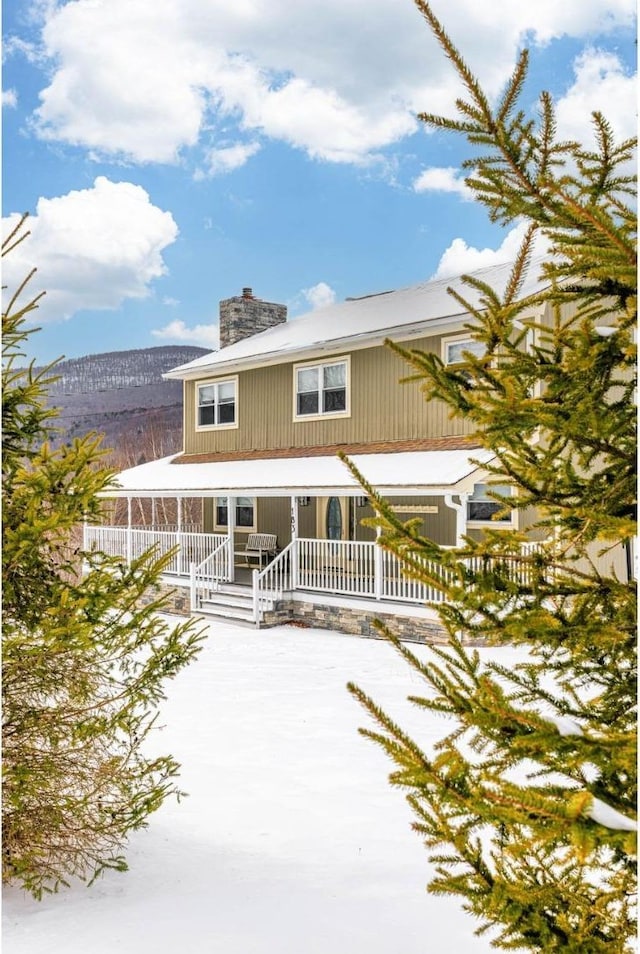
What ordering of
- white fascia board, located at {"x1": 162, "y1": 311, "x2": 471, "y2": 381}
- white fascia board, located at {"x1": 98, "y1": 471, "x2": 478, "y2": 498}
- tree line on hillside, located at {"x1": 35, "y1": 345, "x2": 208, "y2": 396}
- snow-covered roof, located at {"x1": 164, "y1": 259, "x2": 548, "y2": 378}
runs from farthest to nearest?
tree line on hillside, located at {"x1": 35, "y1": 345, "x2": 208, "y2": 396} → snow-covered roof, located at {"x1": 164, "y1": 259, "x2": 548, "y2": 378} → white fascia board, located at {"x1": 162, "y1": 311, "x2": 471, "y2": 381} → white fascia board, located at {"x1": 98, "y1": 471, "x2": 478, "y2": 498}

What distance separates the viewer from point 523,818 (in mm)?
2080

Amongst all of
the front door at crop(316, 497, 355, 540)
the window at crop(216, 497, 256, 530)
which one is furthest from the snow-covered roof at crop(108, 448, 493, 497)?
the window at crop(216, 497, 256, 530)

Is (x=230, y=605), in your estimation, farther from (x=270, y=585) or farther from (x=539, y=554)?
(x=539, y=554)

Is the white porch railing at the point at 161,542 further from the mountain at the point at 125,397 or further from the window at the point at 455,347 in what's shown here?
the mountain at the point at 125,397

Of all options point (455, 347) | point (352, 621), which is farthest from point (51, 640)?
point (455, 347)

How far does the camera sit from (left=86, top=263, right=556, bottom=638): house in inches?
604

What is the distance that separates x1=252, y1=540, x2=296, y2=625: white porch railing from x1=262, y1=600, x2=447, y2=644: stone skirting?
0.64ft

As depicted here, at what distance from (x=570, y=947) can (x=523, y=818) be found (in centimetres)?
87

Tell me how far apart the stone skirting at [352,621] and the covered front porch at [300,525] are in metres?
0.23

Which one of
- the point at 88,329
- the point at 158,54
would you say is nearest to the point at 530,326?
the point at 158,54

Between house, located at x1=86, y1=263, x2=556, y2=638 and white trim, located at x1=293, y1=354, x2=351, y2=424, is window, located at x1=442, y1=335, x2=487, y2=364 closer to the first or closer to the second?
house, located at x1=86, y1=263, x2=556, y2=638

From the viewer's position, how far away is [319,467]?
17.2 meters

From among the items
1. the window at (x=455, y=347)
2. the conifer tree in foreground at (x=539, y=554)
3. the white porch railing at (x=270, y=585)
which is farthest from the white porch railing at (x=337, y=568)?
the conifer tree in foreground at (x=539, y=554)

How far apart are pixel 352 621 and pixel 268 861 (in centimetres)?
981
